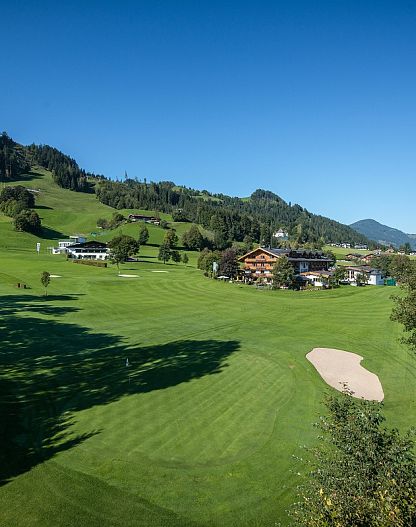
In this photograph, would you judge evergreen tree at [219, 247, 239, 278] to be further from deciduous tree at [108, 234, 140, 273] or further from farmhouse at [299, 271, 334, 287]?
deciduous tree at [108, 234, 140, 273]

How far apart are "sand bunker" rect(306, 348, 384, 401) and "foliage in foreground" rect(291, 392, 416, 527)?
61.8 feet

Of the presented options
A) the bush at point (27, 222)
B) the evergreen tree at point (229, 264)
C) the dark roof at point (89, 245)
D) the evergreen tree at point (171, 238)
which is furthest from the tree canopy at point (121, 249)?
the bush at point (27, 222)

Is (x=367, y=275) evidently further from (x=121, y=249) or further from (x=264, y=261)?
(x=121, y=249)

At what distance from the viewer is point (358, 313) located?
65938mm

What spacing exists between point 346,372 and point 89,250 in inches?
4748

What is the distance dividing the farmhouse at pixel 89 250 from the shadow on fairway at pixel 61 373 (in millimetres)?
93015

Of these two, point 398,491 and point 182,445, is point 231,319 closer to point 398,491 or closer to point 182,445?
point 182,445

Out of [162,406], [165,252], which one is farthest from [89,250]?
[162,406]

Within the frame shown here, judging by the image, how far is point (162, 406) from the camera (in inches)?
1046

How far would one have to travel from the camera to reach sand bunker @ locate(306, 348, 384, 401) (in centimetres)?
3247

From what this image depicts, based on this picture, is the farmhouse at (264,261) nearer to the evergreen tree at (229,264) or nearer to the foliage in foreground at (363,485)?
the evergreen tree at (229,264)

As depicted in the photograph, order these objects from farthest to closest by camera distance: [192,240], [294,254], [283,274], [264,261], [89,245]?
[192,240]
[89,245]
[294,254]
[264,261]
[283,274]

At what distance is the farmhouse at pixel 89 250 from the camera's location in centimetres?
14050

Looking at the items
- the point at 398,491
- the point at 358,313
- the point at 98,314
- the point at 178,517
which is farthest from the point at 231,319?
the point at 398,491
